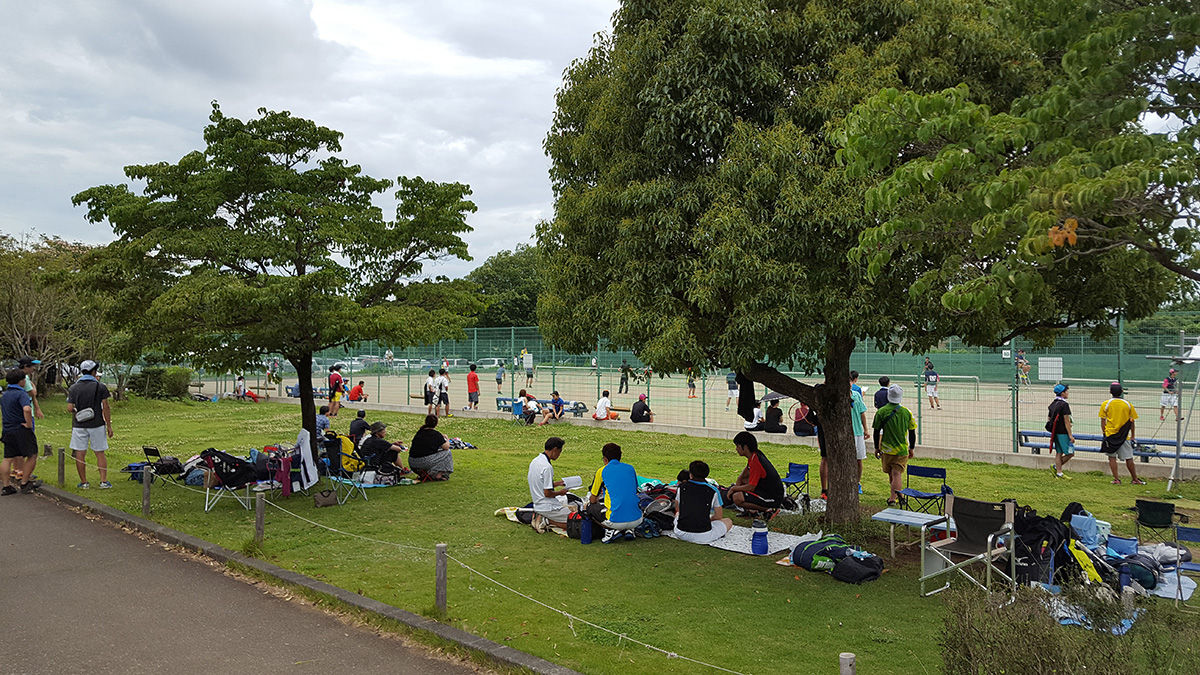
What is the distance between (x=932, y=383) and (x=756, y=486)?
627 inches

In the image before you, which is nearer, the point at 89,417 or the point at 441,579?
the point at 441,579

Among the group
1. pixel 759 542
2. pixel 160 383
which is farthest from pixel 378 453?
pixel 160 383

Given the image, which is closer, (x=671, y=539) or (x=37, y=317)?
(x=671, y=539)

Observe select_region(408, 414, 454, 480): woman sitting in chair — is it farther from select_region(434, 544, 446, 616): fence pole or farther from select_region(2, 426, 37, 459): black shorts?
select_region(434, 544, 446, 616): fence pole

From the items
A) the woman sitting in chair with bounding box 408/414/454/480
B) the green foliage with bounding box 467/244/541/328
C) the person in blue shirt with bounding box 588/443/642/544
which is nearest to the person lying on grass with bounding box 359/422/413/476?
the woman sitting in chair with bounding box 408/414/454/480

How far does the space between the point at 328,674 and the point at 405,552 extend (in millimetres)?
3177

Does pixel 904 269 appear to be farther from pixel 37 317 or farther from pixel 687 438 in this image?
pixel 37 317

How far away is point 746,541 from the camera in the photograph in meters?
9.23

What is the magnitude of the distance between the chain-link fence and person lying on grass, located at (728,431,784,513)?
66.8 inches

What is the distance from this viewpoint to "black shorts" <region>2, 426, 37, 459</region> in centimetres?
1210

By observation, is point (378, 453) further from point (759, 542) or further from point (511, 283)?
point (511, 283)

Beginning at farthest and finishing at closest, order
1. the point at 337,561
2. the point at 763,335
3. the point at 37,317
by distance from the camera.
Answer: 1. the point at 37,317
2. the point at 337,561
3. the point at 763,335

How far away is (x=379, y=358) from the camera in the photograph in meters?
32.7

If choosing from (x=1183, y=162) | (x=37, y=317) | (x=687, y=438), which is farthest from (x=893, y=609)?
(x=37, y=317)
